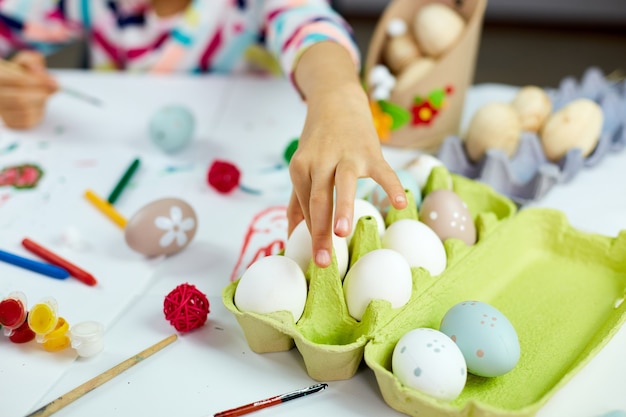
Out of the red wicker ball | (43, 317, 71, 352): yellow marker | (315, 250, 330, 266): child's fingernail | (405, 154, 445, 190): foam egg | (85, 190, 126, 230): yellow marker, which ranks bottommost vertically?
(85, 190, 126, 230): yellow marker

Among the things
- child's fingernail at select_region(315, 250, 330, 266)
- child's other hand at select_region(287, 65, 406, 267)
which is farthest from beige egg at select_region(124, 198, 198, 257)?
child's fingernail at select_region(315, 250, 330, 266)

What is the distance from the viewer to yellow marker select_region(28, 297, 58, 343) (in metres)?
0.64

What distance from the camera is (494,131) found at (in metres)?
0.94

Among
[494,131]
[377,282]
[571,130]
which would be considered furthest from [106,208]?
[571,130]

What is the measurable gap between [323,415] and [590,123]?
23.2 inches

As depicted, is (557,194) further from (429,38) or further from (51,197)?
(51,197)

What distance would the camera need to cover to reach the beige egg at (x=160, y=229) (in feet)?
2.55

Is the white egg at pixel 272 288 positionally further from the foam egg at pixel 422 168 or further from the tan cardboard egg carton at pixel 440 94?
the tan cardboard egg carton at pixel 440 94

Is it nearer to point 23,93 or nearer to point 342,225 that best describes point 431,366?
point 342,225

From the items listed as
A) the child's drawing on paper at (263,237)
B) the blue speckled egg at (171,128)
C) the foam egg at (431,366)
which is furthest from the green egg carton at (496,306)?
the blue speckled egg at (171,128)

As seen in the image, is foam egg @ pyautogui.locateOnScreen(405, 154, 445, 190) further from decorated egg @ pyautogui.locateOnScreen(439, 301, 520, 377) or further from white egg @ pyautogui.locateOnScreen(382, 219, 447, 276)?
decorated egg @ pyautogui.locateOnScreen(439, 301, 520, 377)

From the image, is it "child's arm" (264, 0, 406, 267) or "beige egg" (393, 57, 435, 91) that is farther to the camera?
"beige egg" (393, 57, 435, 91)

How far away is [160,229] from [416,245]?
0.91 feet

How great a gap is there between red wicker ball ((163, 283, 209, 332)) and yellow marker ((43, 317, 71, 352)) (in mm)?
A: 90
